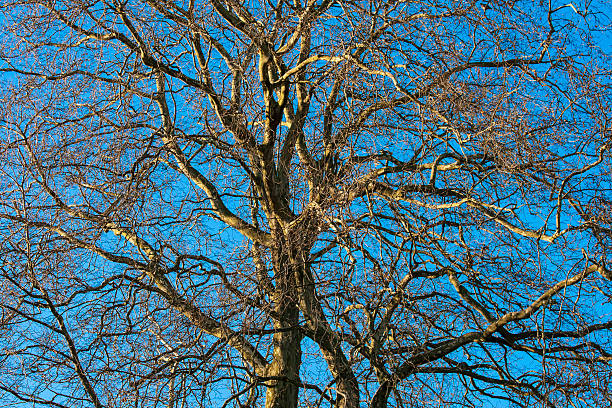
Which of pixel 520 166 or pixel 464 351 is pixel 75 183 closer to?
pixel 520 166

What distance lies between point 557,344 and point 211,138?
352 centimetres

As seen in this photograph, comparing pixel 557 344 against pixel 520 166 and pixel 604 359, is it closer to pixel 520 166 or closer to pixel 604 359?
pixel 604 359

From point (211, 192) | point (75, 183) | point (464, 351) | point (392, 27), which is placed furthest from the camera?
point (211, 192)

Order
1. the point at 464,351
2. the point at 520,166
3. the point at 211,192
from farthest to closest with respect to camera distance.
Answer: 1. the point at 211,192
2. the point at 464,351
3. the point at 520,166

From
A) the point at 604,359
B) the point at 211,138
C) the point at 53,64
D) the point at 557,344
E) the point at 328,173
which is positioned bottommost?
the point at 604,359

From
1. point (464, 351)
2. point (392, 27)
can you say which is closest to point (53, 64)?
point (392, 27)

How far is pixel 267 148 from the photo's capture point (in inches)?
250

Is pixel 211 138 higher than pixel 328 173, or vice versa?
pixel 211 138

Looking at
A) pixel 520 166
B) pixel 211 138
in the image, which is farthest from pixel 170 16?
pixel 520 166

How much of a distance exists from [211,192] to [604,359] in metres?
4.09

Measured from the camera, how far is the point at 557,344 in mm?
5594

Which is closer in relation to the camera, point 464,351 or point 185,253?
point 185,253

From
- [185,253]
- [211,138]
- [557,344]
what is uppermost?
[211,138]

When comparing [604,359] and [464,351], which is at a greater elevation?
[464,351]
